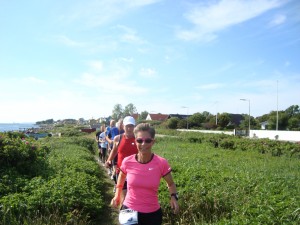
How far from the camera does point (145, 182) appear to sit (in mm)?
3691

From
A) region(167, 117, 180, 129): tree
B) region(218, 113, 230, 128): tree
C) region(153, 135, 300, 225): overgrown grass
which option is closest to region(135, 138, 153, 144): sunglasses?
region(153, 135, 300, 225): overgrown grass

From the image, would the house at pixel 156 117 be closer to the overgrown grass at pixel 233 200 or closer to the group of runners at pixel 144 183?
the overgrown grass at pixel 233 200

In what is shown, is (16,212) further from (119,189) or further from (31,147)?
(31,147)

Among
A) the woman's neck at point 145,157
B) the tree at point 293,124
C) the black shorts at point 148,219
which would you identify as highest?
the tree at point 293,124

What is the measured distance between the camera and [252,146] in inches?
931

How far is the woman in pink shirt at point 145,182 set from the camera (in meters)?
3.69

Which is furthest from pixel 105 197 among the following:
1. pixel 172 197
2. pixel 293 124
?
pixel 293 124

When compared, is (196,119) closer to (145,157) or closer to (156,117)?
(156,117)

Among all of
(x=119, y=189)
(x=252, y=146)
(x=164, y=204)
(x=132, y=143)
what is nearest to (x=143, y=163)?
(x=119, y=189)

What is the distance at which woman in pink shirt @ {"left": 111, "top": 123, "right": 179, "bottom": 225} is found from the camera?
3.69 metres

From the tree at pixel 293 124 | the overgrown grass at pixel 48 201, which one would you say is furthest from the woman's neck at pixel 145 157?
the tree at pixel 293 124

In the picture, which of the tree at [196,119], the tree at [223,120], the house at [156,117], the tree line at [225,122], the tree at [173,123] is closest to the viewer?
the tree line at [225,122]

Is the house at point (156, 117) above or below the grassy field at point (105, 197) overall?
above

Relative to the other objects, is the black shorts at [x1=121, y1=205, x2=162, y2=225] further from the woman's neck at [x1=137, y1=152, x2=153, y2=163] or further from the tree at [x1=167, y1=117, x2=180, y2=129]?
the tree at [x1=167, y1=117, x2=180, y2=129]
